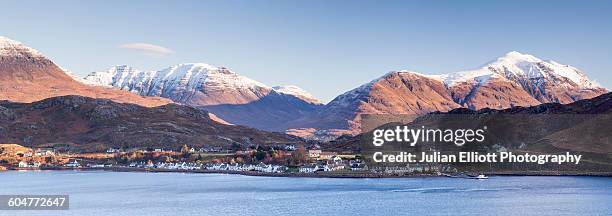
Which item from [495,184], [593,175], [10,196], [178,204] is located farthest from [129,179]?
[593,175]

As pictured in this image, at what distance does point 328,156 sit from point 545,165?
180 ft

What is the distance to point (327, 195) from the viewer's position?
118 metres

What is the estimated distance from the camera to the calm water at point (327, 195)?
97.7 metres

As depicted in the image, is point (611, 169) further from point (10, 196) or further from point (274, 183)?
point (10, 196)

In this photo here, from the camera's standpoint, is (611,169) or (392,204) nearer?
(392,204)

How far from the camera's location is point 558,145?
6949 inches

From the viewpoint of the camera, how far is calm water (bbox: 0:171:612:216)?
97.7m

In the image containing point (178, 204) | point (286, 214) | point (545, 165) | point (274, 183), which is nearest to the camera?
point (286, 214)

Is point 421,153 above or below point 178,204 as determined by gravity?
above

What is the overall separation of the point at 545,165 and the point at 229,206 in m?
85.1

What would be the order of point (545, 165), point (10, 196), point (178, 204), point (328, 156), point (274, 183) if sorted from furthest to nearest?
1. point (328, 156)
2. point (545, 165)
3. point (274, 183)
4. point (10, 196)
5. point (178, 204)

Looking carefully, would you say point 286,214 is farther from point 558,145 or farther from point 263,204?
point 558,145

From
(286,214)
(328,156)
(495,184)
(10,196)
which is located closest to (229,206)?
(286,214)

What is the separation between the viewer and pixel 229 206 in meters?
105
